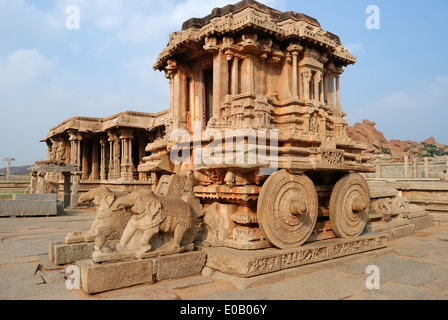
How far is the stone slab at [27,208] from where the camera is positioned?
11.2 meters

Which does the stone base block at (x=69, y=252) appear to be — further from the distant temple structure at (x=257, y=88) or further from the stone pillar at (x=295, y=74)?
the stone pillar at (x=295, y=74)

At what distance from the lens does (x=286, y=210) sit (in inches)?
185

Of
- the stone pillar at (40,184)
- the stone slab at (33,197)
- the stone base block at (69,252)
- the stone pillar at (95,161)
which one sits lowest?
the stone base block at (69,252)

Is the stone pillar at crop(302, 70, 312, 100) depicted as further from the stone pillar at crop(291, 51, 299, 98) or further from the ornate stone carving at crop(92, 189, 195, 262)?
the ornate stone carving at crop(92, 189, 195, 262)

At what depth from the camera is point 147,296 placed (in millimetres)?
3545

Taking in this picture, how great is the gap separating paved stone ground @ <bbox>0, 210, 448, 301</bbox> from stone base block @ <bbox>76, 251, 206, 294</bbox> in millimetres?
82

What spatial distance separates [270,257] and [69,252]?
290 centimetres

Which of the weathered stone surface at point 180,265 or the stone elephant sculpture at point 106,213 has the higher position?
the stone elephant sculpture at point 106,213

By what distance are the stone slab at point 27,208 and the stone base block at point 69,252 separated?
7524 mm

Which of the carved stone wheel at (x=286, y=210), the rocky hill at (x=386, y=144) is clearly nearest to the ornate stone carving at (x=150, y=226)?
the carved stone wheel at (x=286, y=210)

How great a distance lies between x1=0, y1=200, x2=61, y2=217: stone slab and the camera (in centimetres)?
1123

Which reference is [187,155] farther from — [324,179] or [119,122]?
[119,122]

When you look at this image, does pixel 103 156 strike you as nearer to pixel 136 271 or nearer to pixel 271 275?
pixel 136 271
